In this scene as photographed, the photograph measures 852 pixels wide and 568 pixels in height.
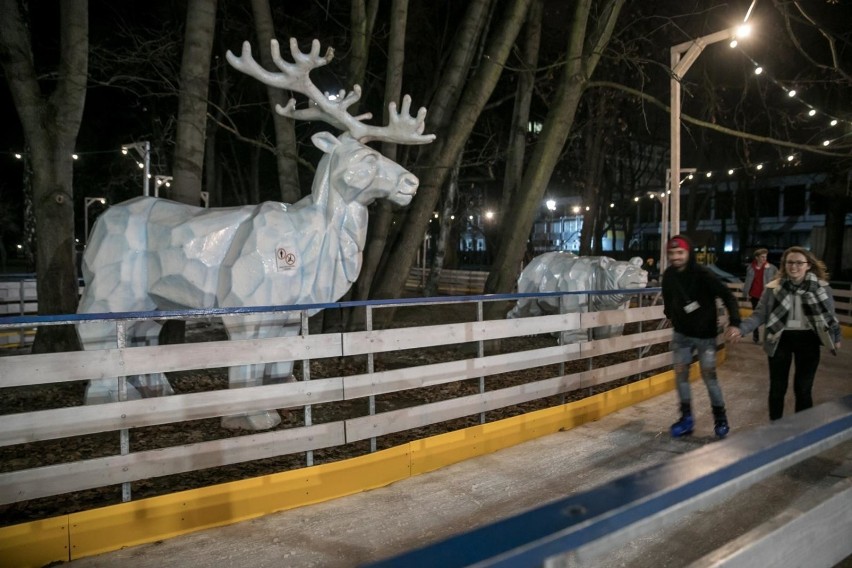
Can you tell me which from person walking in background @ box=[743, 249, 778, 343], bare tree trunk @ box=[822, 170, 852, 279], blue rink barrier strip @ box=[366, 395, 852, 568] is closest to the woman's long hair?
blue rink barrier strip @ box=[366, 395, 852, 568]

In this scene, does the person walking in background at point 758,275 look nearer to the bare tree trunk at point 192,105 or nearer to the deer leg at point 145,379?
the bare tree trunk at point 192,105

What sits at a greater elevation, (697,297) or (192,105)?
(192,105)

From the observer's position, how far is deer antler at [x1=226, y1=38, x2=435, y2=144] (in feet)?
19.7

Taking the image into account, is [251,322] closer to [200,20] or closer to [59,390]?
[59,390]

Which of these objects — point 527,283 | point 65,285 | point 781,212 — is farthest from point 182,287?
point 781,212

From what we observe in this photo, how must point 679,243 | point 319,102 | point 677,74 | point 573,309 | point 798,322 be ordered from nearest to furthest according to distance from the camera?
point 798,322 → point 679,243 → point 319,102 → point 677,74 → point 573,309

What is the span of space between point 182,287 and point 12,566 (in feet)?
8.60

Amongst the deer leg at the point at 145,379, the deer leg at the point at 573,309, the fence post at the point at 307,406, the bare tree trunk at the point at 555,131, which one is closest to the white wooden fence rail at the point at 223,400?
the fence post at the point at 307,406

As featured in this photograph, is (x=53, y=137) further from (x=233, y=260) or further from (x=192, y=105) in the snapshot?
(x=233, y=260)

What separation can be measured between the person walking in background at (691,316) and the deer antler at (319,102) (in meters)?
2.98

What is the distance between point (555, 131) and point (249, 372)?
6.68 m

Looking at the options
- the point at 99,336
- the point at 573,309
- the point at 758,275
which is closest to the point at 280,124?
the point at 99,336

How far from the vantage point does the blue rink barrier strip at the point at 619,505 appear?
1.04 meters

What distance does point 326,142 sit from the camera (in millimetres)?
5957
